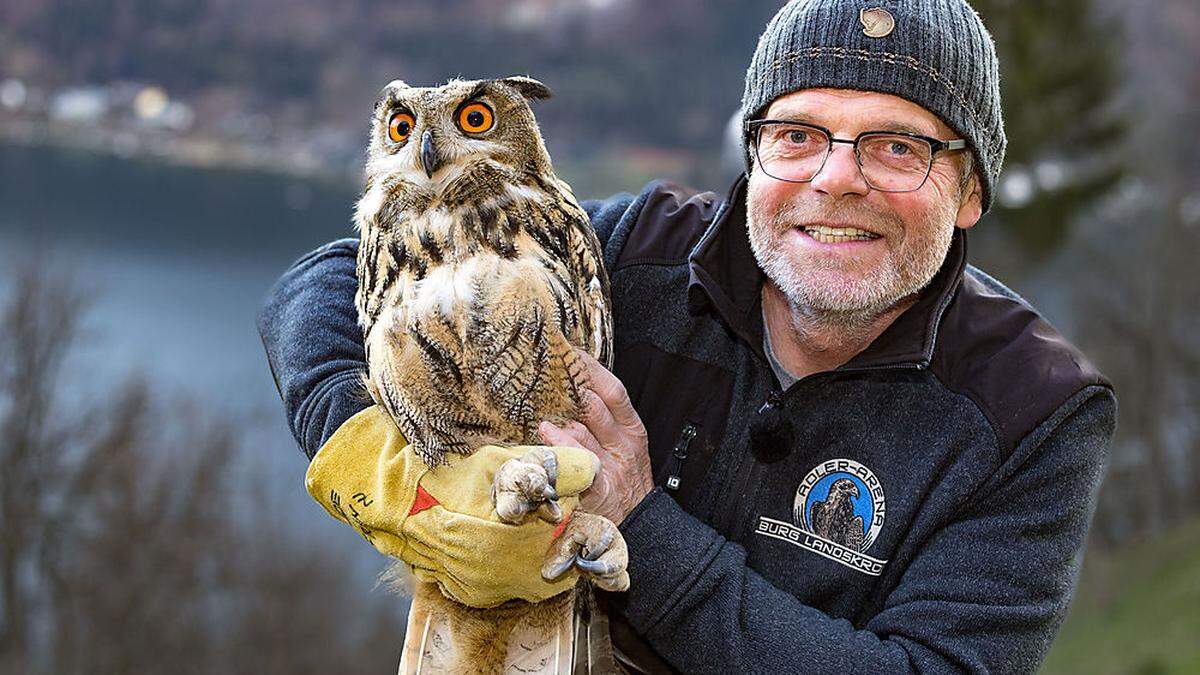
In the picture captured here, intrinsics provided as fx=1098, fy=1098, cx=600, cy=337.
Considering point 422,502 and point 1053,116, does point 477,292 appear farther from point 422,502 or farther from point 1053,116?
point 1053,116

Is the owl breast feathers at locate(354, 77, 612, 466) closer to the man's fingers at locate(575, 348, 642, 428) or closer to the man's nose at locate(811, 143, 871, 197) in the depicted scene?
the man's fingers at locate(575, 348, 642, 428)

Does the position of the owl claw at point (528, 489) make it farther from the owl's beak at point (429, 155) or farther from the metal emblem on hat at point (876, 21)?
the metal emblem on hat at point (876, 21)

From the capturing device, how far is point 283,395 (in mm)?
2186

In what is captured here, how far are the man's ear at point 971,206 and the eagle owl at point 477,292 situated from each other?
691 mm

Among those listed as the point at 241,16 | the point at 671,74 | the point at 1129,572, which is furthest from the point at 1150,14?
the point at 241,16

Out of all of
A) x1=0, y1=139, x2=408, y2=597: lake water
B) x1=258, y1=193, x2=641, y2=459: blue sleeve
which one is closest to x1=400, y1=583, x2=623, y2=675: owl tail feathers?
x1=258, y1=193, x2=641, y2=459: blue sleeve

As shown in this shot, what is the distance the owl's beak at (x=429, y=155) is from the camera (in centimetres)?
188

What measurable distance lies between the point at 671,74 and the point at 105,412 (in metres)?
11.8

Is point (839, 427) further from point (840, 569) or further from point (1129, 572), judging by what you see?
point (1129, 572)

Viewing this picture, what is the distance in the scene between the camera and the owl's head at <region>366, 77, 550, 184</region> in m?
1.92

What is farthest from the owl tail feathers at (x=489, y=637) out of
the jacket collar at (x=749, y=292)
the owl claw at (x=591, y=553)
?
the jacket collar at (x=749, y=292)

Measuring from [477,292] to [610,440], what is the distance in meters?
0.34

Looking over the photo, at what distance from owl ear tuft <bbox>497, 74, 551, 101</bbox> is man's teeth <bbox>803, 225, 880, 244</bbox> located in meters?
0.56

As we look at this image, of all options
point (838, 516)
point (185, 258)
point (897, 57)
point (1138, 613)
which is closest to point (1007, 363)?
point (838, 516)
